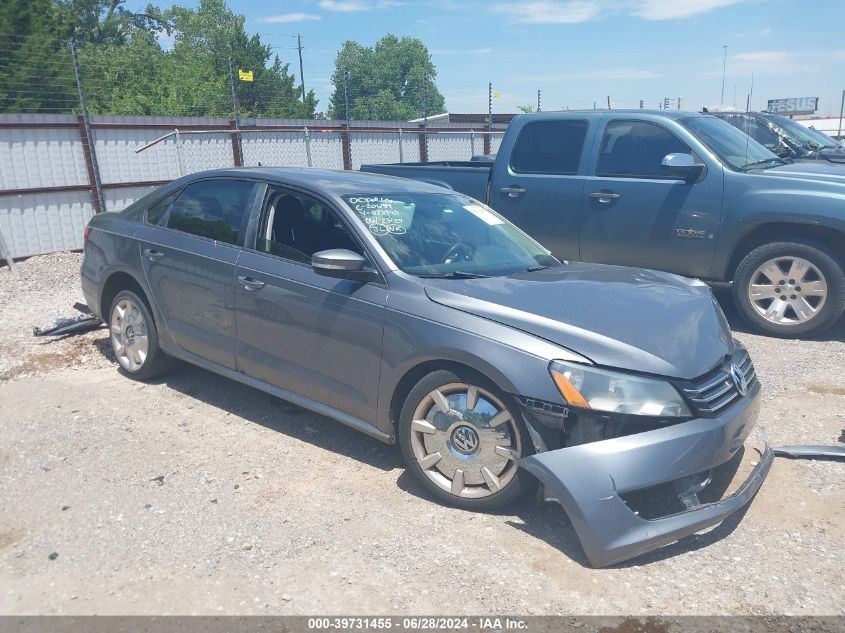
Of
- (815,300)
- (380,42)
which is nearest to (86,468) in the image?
(815,300)

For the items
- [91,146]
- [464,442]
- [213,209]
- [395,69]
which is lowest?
[464,442]

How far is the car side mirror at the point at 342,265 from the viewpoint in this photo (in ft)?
12.5

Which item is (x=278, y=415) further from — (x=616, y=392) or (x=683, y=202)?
Result: (x=683, y=202)

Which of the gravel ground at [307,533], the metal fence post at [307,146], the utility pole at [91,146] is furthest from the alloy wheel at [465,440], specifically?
the metal fence post at [307,146]

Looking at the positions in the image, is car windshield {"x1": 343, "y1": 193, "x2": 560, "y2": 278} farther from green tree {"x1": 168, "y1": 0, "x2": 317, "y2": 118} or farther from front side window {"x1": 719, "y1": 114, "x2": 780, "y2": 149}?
green tree {"x1": 168, "y1": 0, "x2": 317, "y2": 118}

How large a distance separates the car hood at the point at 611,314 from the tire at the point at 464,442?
1.22 feet

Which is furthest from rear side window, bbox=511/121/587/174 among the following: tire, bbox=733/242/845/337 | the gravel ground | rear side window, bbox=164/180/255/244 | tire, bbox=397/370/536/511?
tire, bbox=397/370/536/511

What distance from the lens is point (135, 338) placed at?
5.40 metres

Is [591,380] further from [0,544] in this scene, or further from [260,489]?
[0,544]

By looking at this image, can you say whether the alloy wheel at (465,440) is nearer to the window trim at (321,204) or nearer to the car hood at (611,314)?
the car hood at (611,314)

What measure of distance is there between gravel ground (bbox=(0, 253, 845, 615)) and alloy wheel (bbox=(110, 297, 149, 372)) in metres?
0.47

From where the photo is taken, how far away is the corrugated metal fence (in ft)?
34.5

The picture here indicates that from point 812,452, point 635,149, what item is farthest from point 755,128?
point 812,452

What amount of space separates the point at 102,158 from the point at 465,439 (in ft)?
34.7
